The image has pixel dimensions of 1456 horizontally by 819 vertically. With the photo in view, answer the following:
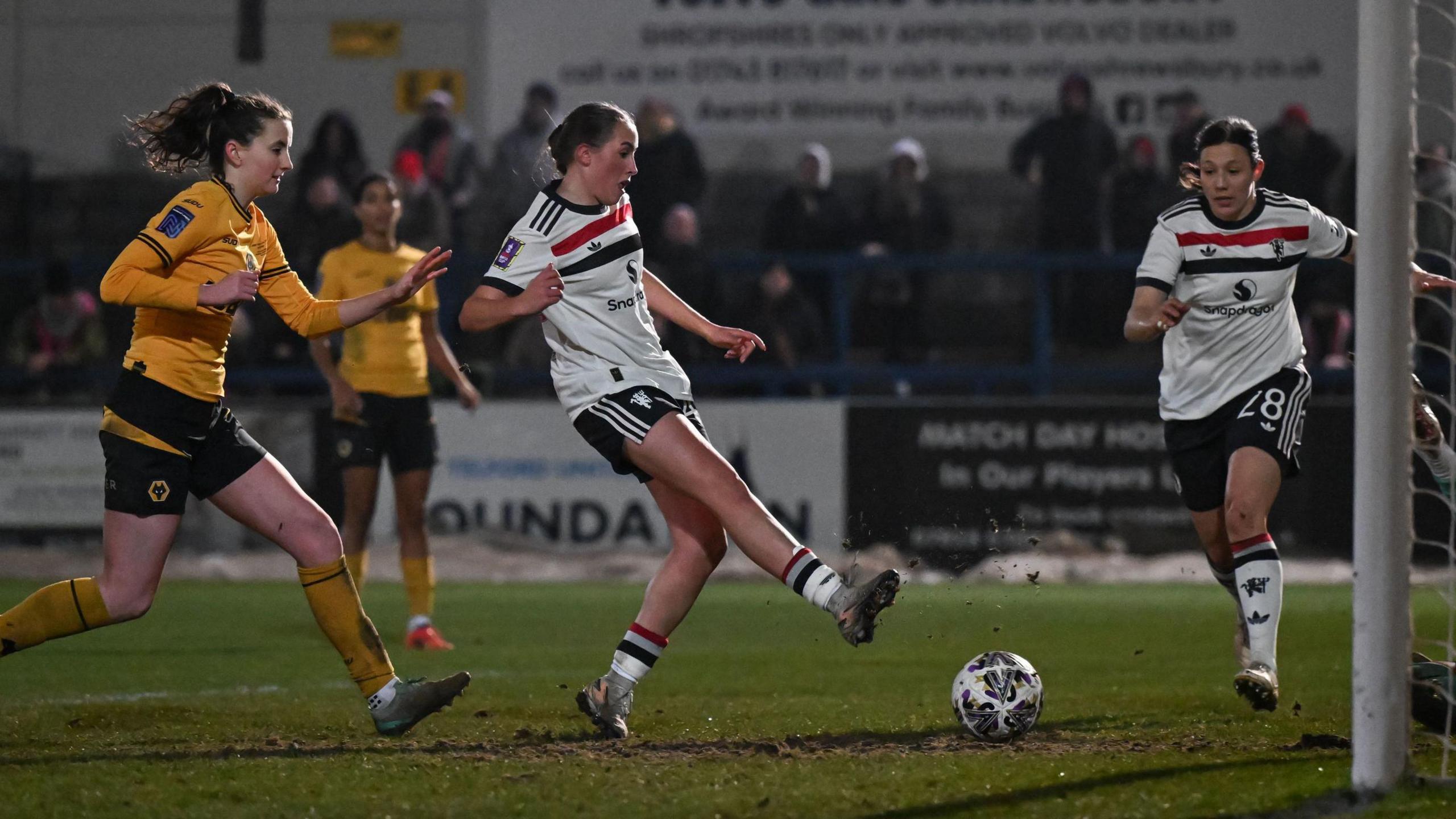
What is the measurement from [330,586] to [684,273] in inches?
340

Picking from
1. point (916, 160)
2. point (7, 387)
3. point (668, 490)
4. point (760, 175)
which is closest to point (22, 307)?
point (7, 387)

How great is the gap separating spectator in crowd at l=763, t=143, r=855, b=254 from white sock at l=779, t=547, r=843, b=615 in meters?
9.83

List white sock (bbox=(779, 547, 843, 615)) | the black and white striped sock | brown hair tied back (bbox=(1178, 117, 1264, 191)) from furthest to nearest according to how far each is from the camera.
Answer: brown hair tied back (bbox=(1178, 117, 1264, 191)), the black and white striped sock, white sock (bbox=(779, 547, 843, 615))

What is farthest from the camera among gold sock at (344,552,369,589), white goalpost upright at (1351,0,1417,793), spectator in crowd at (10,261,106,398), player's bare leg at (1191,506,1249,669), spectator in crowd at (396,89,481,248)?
spectator in crowd at (396,89,481,248)

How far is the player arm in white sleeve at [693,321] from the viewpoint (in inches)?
238

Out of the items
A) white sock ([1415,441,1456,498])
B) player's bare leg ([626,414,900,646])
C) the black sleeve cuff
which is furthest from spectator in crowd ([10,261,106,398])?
white sock ([1415,441,1456,498])

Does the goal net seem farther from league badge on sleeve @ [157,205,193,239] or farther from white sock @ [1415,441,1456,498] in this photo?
league badge on sleeve @ [157,205,193,239]

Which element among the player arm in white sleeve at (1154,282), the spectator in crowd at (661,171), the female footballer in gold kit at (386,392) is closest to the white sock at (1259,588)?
the player arm in white sleeve at (1154,282)

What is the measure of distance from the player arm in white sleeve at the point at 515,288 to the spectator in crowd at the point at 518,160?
32.0ft

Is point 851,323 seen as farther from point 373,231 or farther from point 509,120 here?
point 373,231

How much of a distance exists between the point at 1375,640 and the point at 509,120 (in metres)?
13.4

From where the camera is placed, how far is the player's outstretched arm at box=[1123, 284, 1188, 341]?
232 inches

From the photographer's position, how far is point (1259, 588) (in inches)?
250

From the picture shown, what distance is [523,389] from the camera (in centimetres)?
1482
